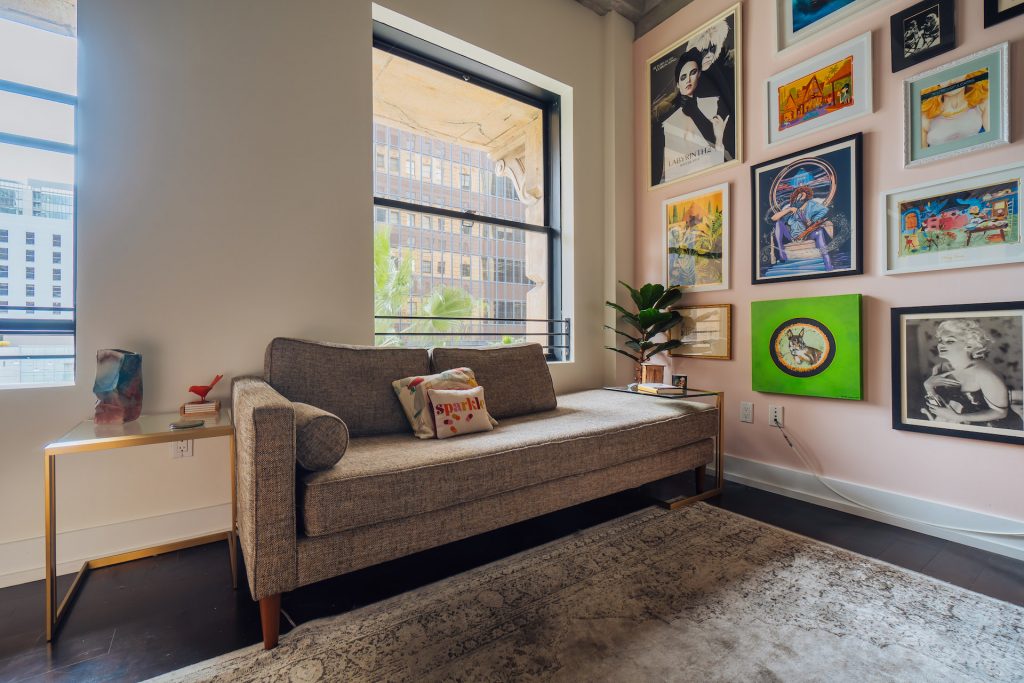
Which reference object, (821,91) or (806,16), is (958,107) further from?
(806,16)

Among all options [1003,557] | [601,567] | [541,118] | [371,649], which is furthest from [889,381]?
[541,118]

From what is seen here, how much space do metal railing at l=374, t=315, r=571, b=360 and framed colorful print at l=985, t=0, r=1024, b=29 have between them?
7.87 ft

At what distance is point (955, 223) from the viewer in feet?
6.30

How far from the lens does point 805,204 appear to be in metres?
2.41

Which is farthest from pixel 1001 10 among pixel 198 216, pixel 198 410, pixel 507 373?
pixel 198 410

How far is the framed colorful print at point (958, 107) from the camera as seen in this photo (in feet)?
5.92

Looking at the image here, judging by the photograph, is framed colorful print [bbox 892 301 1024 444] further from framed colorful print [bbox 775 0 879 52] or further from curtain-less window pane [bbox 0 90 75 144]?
curtain-less window pane [bbox 0 90 75 144]

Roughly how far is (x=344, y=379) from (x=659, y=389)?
1.70 meters

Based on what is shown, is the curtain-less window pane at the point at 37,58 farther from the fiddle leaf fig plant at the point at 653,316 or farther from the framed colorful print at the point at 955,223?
the framed colorful print at the point at 955,223

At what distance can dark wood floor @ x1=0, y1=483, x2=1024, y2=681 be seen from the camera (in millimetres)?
1206

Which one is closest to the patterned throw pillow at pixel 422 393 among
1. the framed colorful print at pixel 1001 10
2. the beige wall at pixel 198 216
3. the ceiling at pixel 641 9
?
the beige wall at pixel 198 216

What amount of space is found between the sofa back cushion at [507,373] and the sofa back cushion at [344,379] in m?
0.31

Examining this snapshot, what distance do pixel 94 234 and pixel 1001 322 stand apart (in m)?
3.61

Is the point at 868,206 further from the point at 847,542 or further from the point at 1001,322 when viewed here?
the point at 847,542
